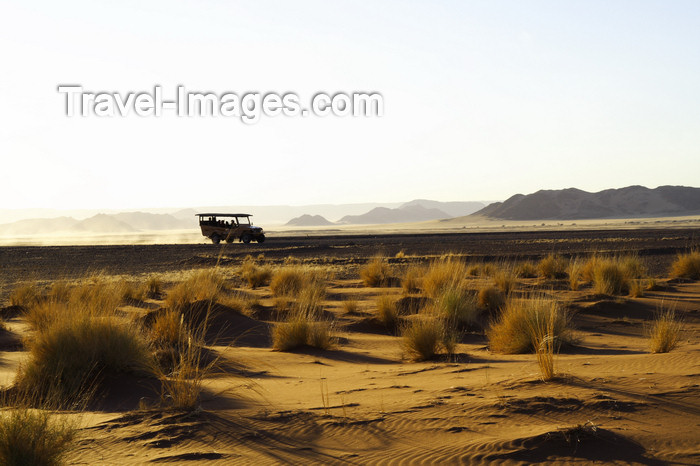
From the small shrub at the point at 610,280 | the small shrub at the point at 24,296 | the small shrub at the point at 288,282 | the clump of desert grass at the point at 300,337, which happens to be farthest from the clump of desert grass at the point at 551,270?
the small shrub at the point at 24,296

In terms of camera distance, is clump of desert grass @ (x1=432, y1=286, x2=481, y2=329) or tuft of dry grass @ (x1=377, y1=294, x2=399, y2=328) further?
tuft of dry grass @ (x1=377, y1=294, x2=399, y2=328)

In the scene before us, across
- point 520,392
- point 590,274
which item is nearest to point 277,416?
point 520,392

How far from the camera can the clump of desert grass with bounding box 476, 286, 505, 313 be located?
649 inches

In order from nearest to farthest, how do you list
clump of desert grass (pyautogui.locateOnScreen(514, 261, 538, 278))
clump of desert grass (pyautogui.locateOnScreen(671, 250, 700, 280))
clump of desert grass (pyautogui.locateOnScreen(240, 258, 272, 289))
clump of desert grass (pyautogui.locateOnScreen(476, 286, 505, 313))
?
clump of desert grass (pyautogui.locateOnScreen(476, 286, 505, 313)) → clump of desert grass (pyautogui.locateOnScreen(671, 250, 700, 280)) → clump of desert grass (pyautogui.locateOnScreen(240, 258, 272, 289)) → clump of desert grass (pyautogui.locateOnScreen(514, 261, 538, 278))

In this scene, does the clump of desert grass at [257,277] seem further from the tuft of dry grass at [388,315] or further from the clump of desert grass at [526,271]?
the tuft of dry grass at [388,315]

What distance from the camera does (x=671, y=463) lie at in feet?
17.4

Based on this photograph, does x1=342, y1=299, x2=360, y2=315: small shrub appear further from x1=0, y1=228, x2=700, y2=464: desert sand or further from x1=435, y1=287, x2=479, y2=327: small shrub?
x1=0, y1=228, x2=700, y2=464: desert sand

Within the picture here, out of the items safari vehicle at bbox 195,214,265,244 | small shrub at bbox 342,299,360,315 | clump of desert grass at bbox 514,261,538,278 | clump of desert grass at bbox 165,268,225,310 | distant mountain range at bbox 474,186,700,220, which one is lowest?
small shrub at bbox 342,299,360,315

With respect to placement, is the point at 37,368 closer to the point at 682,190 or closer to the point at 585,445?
the point at 585,445

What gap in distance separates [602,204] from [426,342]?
163158 mm

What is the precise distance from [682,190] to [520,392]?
587ft

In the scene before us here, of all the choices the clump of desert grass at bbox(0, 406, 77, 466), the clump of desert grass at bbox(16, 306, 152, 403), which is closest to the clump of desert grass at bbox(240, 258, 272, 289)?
the clump of desert grass at bbox(16, 306, 152, 403)

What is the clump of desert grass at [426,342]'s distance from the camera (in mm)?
10625

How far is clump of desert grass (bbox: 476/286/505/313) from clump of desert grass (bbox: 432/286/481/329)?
6.25 ft
